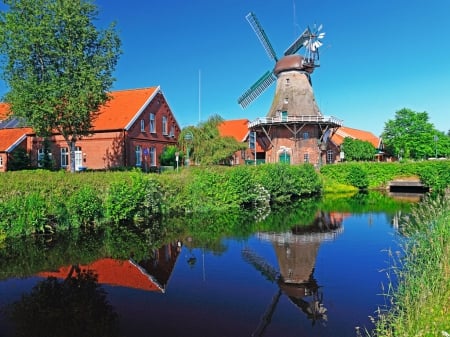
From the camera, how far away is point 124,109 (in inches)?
1141

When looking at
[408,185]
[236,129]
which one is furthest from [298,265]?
[236,129]

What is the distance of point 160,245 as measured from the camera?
1090 cm

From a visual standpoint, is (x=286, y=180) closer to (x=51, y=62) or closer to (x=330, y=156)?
(x=51, y=62)

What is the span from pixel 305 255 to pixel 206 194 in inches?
349

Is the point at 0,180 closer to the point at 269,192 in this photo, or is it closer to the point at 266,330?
the point at 266,330

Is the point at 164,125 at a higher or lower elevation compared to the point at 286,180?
higher

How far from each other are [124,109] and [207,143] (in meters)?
6.87

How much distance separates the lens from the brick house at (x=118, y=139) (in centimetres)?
2706

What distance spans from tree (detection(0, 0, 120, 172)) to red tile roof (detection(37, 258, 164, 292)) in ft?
39.3

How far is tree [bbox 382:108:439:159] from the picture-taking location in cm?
4938

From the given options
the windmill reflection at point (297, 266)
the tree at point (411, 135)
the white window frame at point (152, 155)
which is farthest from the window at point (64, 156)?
the tree at point (411, 135)

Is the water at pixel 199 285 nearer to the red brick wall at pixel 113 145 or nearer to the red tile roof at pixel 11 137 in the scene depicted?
the red brick wall at pixel 113 145

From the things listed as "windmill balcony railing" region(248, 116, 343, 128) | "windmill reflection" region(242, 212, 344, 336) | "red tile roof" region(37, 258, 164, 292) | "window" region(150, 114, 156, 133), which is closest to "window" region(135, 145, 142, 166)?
"window" region(150, 114, 156, 133)

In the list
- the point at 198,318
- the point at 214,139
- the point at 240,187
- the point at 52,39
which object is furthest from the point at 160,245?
the point at 214,139
